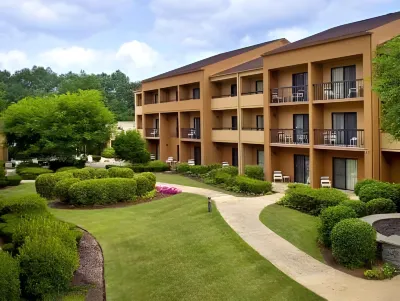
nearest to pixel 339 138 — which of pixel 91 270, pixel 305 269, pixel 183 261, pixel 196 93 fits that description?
pixel 305 269

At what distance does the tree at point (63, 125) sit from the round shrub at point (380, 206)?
26532 millimetres

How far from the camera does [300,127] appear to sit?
2919cm

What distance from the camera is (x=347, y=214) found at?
14.4 meters

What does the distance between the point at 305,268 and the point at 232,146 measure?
24.8 m

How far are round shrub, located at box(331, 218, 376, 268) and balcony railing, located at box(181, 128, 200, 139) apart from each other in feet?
88.4

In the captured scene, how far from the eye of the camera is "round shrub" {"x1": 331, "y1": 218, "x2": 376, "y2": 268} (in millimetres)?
12562

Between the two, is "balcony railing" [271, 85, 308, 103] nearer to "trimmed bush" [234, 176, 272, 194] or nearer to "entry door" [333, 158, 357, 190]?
"entry door" [333, 158, 357, 190]

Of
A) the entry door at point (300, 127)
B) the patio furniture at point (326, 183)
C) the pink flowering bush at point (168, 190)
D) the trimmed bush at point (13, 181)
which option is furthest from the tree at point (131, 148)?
A: the patio furniture at point (326, 183)

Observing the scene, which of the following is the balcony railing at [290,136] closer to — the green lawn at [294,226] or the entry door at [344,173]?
the entry door at [344,173]

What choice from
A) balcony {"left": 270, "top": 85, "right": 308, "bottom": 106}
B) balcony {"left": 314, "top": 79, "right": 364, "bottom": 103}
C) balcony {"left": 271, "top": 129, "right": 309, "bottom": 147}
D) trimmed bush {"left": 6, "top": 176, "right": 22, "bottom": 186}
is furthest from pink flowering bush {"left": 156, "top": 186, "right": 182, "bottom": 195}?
trimmed bush {"left": 6, "top": 176, "right": 22, "bottom": 186}

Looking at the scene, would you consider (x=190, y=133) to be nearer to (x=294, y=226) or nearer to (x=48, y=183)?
(x=48, y=183)

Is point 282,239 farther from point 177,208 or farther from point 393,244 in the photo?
point 177,208

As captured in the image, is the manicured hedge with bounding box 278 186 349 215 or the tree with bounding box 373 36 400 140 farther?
the manicured hedge with bounding box 278 186 349 215

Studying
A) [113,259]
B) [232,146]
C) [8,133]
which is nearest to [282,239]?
[113,259]
